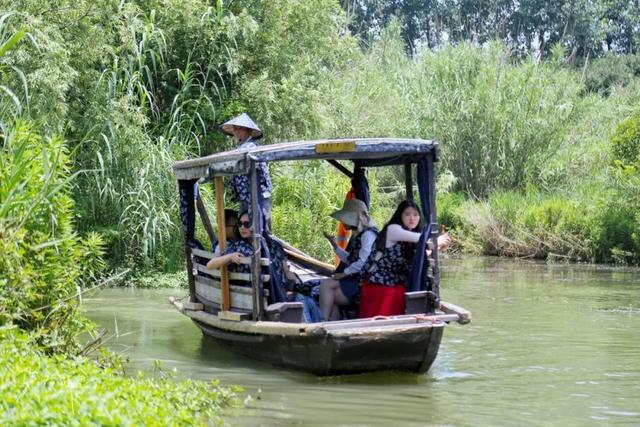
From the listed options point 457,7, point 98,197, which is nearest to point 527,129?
point 98,197

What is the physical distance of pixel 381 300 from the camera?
9594mm

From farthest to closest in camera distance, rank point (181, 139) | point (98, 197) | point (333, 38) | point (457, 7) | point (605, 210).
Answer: point (457, 7), point (605, 210), point (333, 38), point (181, 139), point (98, 197)

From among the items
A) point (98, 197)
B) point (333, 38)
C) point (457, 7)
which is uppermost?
point (457, 7)

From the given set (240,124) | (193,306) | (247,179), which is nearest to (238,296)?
(247,179)

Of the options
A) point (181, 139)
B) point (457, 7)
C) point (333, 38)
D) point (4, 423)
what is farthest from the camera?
point (457, 7)

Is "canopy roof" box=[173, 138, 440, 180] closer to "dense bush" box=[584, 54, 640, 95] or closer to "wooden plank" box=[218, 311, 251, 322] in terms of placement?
"wooden plank" box=[218, 311, 251, 322]

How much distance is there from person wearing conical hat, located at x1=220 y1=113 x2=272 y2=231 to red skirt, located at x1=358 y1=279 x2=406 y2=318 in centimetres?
115

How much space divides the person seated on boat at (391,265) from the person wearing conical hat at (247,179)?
1115 millimetres

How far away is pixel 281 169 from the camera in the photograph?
1777cm

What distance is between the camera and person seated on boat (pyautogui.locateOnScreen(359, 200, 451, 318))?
9562mm

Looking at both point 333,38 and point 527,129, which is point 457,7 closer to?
point 527,129

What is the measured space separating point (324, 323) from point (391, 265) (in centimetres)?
117

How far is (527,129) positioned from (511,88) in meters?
1.01

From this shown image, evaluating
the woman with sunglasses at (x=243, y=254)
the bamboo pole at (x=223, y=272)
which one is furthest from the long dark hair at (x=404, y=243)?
the bamboo pole at (x=223, y=272)
